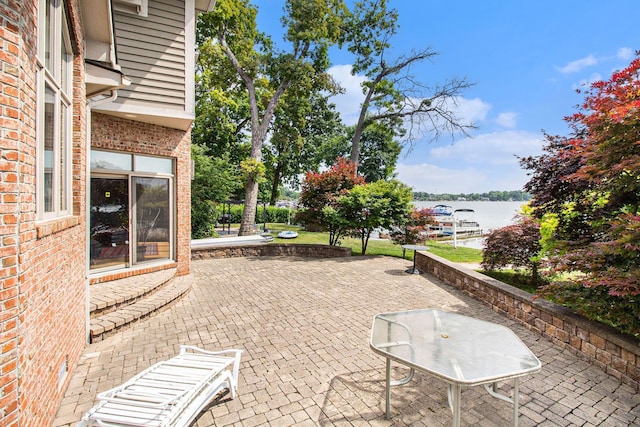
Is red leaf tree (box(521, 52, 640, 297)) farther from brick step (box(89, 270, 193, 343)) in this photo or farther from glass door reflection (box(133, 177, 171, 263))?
glass door reflection (box(133, 177, 171, 263))

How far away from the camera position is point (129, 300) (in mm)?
4941

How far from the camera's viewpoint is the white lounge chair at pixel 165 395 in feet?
7.20

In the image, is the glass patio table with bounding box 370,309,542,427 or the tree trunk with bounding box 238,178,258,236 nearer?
the glass patio table with bounding box 370,309,542,427

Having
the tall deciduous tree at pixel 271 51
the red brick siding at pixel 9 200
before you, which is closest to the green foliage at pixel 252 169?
the tall deciduous tree at pixel 271 51

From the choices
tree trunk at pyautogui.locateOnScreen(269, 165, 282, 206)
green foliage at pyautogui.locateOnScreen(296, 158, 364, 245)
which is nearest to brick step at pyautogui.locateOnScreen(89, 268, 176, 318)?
green foliage at pyautogui.locateOnScreen(296, 158, 364, 245)

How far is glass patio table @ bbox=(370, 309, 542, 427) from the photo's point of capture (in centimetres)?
231

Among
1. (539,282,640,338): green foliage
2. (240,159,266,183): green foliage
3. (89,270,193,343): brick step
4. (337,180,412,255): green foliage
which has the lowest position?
(89,270,193,343): brick step

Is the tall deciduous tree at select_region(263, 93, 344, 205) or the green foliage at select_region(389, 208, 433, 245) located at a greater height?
the tall deciduous tree at select_region(263, 93, 344, 205)

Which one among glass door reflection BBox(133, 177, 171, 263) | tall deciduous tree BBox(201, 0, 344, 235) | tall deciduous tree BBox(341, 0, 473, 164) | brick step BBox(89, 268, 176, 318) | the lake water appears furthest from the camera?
tall deciduous tree BBox(341, 0, 473, 164)

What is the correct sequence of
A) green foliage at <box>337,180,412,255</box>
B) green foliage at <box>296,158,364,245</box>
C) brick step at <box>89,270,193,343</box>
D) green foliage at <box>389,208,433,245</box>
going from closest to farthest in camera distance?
brick step at <box>89,270,193,343</box> < green foliage at <box>337,180,412,255</box> < green foliage at <box>389,208,433,245</box> < green foliage at <box>296,158,364,245</box>

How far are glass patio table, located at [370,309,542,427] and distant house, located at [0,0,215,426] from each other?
2638mm

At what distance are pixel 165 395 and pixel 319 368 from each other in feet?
5.43

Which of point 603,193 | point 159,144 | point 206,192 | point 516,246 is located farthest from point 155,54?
point 516,246

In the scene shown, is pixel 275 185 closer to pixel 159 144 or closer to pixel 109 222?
pixel 159 144
